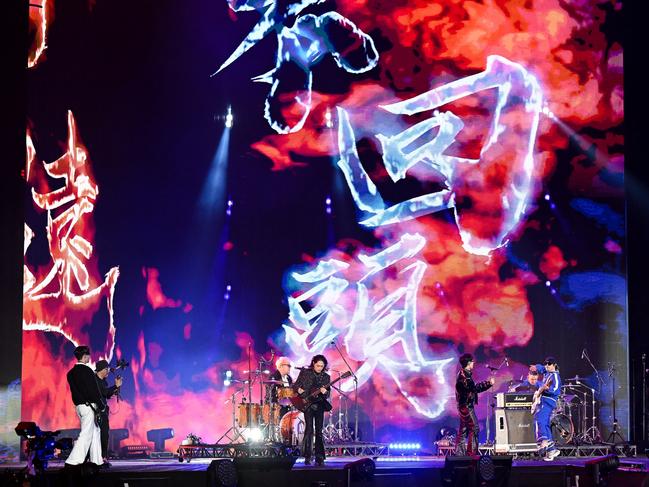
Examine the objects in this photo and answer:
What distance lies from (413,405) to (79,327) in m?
5.69

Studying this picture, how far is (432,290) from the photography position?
1727cm

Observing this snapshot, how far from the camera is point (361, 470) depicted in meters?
12.0

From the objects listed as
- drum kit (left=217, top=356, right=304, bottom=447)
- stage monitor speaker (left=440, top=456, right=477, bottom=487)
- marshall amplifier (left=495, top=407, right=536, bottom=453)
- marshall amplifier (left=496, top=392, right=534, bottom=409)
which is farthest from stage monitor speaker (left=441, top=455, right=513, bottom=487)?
drum kit (left=217, top=356, right=304, bottom=447)

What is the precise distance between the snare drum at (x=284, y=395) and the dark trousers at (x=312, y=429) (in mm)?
1221

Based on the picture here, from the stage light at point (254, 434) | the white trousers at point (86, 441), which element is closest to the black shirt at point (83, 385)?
the white trousers at point (86, 441)

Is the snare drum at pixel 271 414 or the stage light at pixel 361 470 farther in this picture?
the snare drum at pixel 271 414

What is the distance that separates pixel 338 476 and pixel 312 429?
1600 millimetres

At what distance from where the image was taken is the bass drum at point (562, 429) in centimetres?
1578

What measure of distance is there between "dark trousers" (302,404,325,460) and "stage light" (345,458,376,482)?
53.3 inches

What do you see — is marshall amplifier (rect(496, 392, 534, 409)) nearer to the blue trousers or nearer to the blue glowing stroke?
the blue trousers

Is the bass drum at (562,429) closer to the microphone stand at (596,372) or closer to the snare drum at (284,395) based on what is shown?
the microphone stand at (596,372)

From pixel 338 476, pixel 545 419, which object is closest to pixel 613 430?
pixel 545 419

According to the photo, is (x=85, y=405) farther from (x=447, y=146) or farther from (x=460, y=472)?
(x=447, y=146)

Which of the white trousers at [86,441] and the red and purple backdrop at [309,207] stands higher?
the red and purple backdrop at [309,207]
